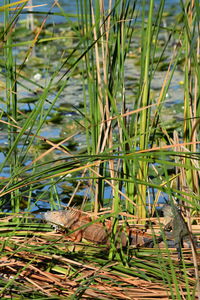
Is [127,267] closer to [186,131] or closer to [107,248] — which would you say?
[107,248]

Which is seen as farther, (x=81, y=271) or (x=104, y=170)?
(x=104, y=170)

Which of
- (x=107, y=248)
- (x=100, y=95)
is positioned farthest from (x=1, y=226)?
(x=100, y=95)

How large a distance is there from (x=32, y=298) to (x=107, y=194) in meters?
1.22

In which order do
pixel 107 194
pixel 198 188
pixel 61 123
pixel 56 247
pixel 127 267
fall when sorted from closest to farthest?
pixel 127 267 → pixel 56 247 → pixel 198 188 → pixel 107 194 → pixel 61 123

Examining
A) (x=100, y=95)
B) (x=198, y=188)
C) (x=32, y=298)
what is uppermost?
(x=100, y=95)

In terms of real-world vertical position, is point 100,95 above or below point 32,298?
above

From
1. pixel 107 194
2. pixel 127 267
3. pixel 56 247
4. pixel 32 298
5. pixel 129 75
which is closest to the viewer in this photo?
pixel 32 298

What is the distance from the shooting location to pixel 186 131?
1915 millimetres

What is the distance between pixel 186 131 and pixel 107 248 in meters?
0.54

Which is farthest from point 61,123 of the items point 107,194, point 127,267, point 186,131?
point 127,267

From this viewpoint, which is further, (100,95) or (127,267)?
(100,95)

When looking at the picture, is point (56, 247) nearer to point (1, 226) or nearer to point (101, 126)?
point (1, 226)

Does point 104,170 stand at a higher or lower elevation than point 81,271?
higher

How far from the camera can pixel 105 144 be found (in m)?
1.76
